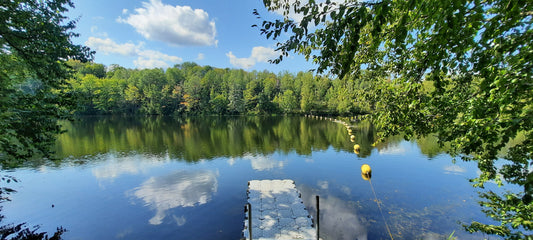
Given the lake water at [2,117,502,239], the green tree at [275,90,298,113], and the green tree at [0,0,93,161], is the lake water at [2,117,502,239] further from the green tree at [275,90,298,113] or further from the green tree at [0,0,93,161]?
the green tree at [275,90,298,113]

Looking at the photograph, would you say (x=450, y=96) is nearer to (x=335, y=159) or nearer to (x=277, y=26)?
(x=277, y=26)

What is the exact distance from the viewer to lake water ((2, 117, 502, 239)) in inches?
391

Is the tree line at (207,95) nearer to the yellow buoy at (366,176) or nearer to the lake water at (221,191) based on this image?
the lake water at (221,191)

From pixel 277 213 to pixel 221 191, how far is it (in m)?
4.72

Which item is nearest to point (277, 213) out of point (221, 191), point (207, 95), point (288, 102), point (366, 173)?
point (221, 191)

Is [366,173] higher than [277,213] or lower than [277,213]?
higher

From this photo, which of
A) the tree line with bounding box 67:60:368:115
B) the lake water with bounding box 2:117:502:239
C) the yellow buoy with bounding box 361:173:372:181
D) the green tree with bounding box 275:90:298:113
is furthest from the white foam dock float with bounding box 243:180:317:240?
the green tree with bounding box 275:90:298:113

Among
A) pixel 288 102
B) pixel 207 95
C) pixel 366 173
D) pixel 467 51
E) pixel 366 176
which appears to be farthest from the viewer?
pixel 207 95

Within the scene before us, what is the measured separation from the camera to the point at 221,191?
13625 mm

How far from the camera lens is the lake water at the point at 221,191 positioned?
9938 mm

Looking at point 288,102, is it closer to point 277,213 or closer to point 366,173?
point 366,173

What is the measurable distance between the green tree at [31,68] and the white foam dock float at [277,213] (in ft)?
24.1

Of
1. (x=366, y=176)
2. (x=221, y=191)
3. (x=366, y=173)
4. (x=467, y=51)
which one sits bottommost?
(x=221, y=191)

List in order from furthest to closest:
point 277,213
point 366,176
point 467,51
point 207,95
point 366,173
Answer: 1. point 207,95
2. point 366,173
3. point 366,176
4. point 277,213
5. point 467,51
